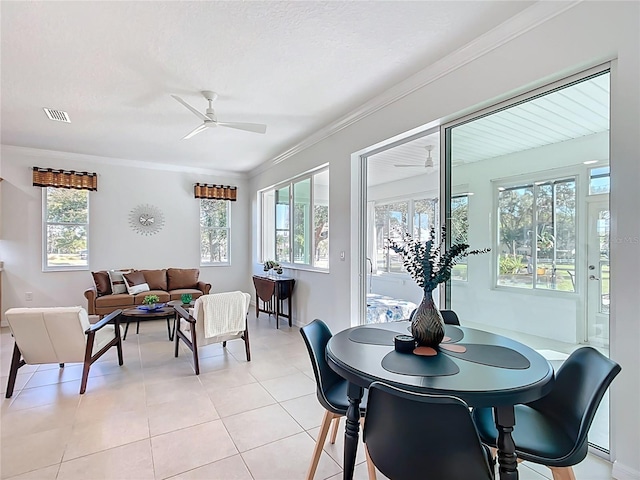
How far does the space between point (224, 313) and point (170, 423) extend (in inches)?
47.2

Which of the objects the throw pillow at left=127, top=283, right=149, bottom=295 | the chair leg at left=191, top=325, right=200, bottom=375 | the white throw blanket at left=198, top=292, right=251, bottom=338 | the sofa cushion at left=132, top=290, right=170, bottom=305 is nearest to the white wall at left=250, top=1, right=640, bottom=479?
the white throw blanket at left=198, top=292, right=251, bottom=338

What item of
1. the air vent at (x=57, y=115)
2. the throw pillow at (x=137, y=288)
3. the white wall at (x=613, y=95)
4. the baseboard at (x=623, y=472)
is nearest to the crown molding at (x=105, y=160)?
the air vent at (x=57, y=115)

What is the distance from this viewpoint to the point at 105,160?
568 centimetres

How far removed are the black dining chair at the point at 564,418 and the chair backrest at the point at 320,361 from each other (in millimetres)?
730

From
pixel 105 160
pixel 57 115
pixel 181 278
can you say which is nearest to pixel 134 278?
pixel 181 278

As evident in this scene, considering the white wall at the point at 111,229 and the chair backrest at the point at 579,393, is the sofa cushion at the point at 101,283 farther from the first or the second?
the chair backrest at the point at 579,393

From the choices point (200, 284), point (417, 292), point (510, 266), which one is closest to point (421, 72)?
point (510, 266)

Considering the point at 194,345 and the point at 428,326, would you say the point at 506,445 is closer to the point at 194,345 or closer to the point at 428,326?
the point at 428,326

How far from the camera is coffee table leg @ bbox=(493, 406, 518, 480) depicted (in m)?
1.24

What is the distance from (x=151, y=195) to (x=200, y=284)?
187cm

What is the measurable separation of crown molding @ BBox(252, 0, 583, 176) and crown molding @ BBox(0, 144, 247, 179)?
136 inches

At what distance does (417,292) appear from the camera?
4125mm

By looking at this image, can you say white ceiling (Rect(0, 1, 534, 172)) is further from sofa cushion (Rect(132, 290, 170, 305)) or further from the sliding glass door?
sofa cushion (Rect(132, 290, 170, 305))

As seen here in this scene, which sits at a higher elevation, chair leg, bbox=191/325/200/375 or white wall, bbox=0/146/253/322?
white wall, bbox=0/146/253/322
